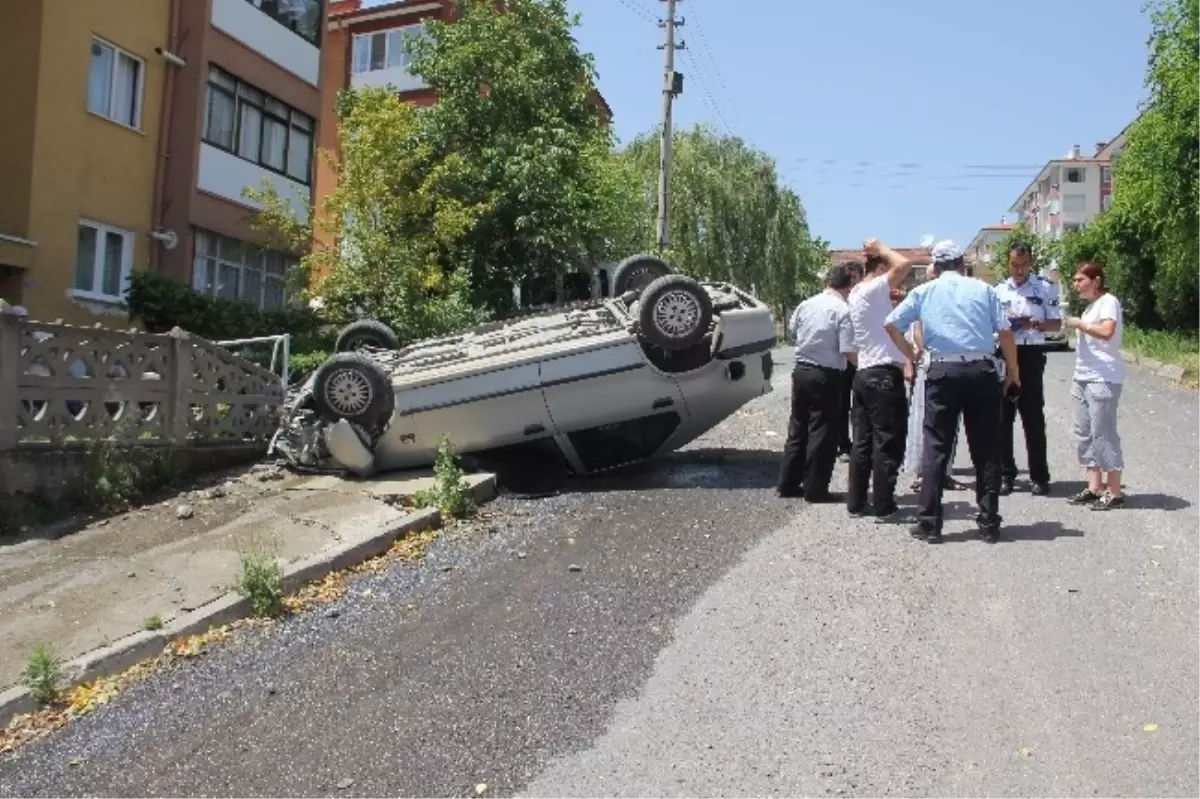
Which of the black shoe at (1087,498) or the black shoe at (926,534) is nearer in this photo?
the black shoe at (926,534)

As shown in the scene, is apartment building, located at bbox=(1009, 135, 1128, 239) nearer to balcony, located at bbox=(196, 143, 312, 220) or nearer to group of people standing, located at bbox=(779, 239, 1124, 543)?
balcony, located at bbox=(196, 143, 312, 220)

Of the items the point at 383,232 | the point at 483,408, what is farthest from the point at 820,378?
the point at 383,232

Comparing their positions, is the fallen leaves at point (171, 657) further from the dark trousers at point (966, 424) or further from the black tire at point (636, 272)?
the black tire at point (636, 272)

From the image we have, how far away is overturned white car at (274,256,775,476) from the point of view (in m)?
9.45

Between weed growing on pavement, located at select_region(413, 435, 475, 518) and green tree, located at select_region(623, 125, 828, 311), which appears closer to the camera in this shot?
weed growing on pavement, located at select_region(413, 435, 475, 518)

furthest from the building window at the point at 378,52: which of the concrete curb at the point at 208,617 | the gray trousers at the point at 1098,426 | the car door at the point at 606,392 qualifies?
the gray trousers at the point at 1098,426

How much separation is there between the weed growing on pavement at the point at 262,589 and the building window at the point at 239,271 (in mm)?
13648

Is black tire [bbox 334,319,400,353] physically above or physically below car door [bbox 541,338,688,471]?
above

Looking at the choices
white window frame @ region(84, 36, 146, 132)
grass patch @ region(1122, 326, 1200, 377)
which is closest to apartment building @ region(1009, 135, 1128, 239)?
grass patch @ region(1122, 326, 1200, 377)

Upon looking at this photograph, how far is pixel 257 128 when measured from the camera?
73.3 ft

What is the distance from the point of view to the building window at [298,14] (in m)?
22.3

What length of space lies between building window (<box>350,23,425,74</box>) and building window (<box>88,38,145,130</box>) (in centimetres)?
1923

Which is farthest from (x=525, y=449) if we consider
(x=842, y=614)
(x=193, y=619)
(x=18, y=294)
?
(x=18, y=294)

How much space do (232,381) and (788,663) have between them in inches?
327
